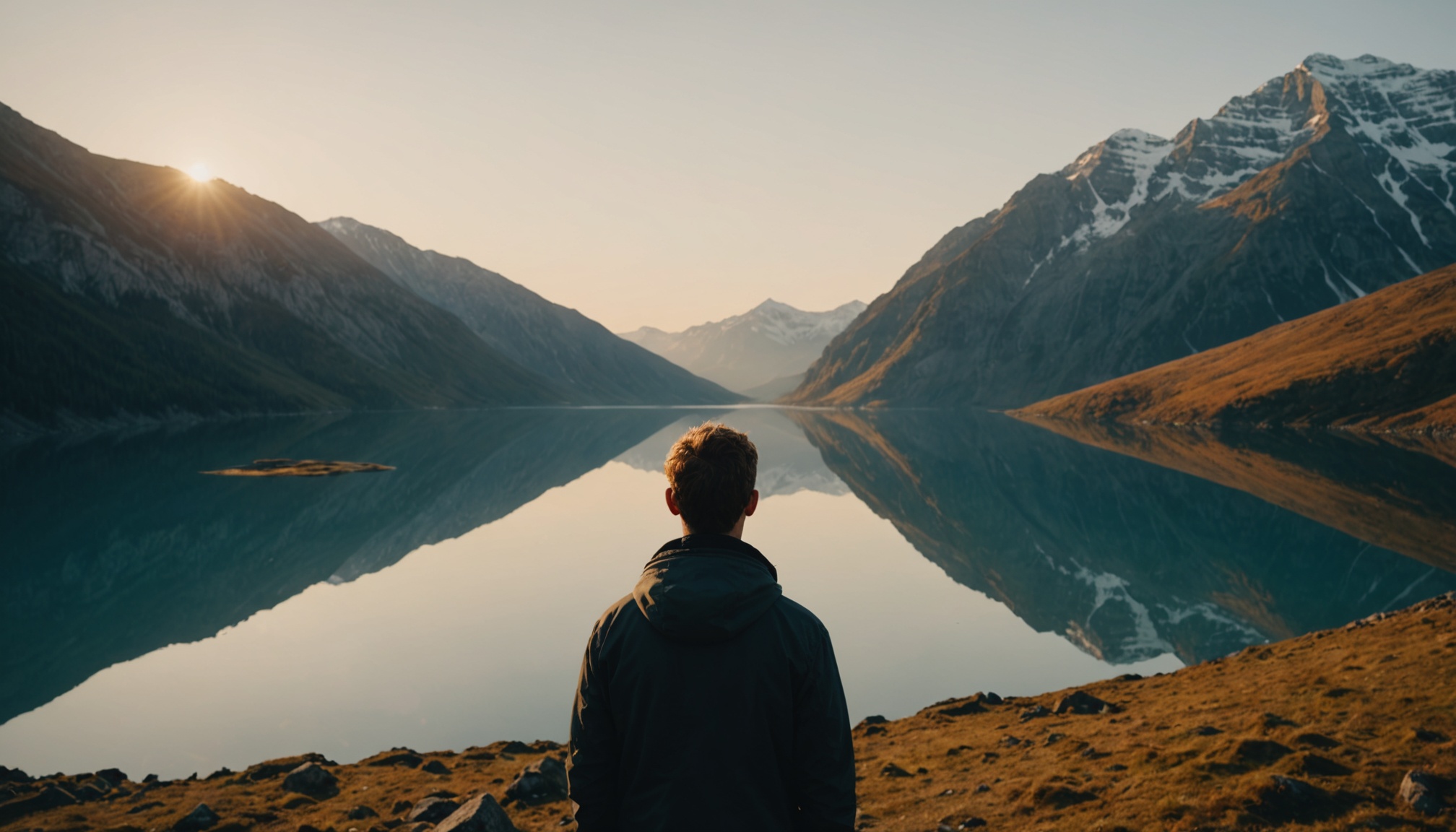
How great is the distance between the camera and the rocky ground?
12.4 meters

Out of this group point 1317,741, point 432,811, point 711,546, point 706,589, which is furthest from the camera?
point 432,811

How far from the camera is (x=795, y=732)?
5.20 meters

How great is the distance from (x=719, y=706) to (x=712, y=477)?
1.45 metres

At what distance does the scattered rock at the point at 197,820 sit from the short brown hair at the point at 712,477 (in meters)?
15.4

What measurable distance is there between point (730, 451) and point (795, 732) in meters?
1.90

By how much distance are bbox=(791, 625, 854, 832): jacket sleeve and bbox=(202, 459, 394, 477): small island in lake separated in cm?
8553

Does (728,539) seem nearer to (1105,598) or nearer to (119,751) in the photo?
(119,751)

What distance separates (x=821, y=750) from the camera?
16.8 ft

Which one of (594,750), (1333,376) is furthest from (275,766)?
(1333,376)

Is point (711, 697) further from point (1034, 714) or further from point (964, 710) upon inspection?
point (964, 710)

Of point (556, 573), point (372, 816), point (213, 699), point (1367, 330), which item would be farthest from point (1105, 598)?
point (1367, 330)

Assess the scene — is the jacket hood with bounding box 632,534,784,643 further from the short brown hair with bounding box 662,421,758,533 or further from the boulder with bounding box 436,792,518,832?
the boulder with bounding box 436,792,518,832

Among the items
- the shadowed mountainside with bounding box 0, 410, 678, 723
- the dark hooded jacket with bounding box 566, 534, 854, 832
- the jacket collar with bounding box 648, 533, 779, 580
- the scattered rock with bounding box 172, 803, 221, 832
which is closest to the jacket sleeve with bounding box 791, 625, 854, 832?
the dark hooded jacket with bounding box 566, 534, 854, 832

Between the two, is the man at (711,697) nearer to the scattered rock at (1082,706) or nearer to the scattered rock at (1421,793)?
the scattered rock at (1421,793)
